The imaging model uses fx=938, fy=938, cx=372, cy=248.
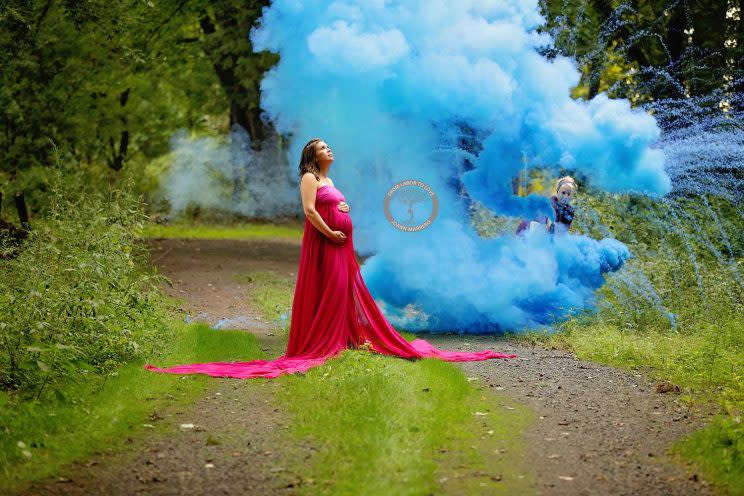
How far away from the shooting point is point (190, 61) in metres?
24.2

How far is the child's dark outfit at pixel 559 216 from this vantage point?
36.0 feet

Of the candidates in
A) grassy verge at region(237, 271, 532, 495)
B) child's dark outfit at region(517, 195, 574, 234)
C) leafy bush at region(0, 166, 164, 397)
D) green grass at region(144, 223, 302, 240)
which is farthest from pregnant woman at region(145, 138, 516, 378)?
green grass at region(144, 223, 302, 240)

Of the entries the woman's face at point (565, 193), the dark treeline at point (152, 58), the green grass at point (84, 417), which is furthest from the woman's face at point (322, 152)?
the dark treeline at point (152, 58)

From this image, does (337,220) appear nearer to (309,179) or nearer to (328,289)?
(309,179)

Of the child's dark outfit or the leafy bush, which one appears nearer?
the leafy bush

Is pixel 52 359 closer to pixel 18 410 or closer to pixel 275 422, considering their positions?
pixel 18 410

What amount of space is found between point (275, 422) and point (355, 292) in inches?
102

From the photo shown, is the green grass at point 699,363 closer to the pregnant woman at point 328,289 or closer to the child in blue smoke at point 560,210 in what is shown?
the child in blue smoke at point 560,210

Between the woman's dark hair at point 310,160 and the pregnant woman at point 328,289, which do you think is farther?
the woman's dark hair at point 310,160

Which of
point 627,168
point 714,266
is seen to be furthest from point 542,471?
point 714,266

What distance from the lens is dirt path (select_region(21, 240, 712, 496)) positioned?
5195mm

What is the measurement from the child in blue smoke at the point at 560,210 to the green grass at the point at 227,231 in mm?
15086

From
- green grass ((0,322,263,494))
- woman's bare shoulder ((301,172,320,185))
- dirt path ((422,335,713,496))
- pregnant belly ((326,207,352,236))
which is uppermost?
woman's bare shoulder ((301,172,320,185))

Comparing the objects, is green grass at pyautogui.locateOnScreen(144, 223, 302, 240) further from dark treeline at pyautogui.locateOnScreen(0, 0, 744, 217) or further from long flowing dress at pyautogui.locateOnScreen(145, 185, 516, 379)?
long flowing dress at pyautogui.locateOnScreen(145, 185, 516, 379)
